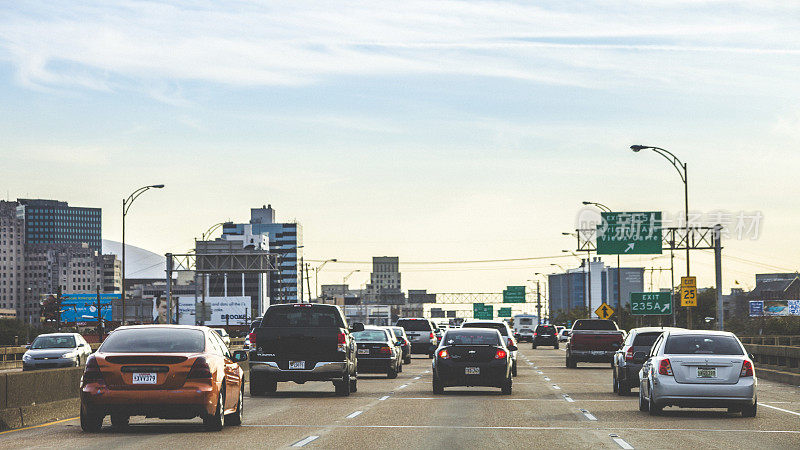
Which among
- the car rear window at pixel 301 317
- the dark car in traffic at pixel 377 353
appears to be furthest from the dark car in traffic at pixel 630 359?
the dark car in traffic at pixel 377 353

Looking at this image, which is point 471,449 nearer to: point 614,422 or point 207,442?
point 207,442

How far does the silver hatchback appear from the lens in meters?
21.0

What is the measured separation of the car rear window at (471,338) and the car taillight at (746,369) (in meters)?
8.30

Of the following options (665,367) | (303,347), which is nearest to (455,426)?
(665,367)

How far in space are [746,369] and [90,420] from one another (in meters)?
11.2

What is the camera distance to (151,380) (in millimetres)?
17062

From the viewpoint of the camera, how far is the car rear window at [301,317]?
91.0 ft

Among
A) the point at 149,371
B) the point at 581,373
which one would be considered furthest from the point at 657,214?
the point at 149,371

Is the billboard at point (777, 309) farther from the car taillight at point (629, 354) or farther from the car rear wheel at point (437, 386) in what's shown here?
the car rear wheel at point (437, 386)

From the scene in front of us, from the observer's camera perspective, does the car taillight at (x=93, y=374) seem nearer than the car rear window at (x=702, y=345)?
Yes

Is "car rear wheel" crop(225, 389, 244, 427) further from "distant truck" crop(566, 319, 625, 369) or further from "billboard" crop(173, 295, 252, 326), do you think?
"billboard" crop(173, 295, 252, 326)

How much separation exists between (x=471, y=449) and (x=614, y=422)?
563cm

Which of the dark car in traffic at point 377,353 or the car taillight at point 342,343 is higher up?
the car taillight at point 342,343

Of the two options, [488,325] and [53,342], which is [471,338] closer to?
[488,325]
